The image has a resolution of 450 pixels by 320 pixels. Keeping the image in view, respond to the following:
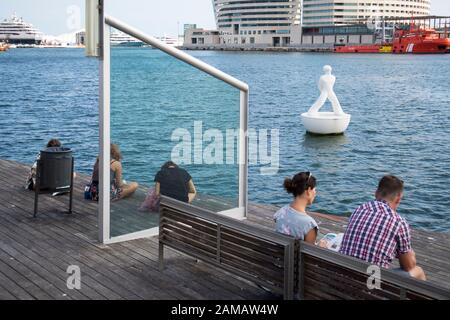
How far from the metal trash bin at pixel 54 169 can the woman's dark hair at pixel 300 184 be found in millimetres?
3816

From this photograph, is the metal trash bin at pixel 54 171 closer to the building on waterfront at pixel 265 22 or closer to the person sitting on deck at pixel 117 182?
the person sitting on deck at pixel 117 182

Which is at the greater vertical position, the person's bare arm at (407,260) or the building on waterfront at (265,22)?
the building on waterfront at (265,22)

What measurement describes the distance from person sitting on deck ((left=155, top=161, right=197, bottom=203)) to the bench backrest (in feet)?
9.47

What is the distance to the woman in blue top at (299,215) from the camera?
5.44m

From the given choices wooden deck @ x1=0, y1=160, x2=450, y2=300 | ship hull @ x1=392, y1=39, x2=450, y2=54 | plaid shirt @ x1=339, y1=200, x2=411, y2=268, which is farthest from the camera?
ship hull @ x1=392, y1=39, x2=450, y2=54

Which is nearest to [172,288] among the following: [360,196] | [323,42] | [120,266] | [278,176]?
[120,266]

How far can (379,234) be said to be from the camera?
4887mm

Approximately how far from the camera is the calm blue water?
7.44 metres

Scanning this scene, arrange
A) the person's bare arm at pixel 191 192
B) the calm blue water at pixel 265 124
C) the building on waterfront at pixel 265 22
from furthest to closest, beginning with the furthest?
the building on waterfront at pixel 265 22
the person's bare arm at pixel 191 192
the calm blue water at pixel 265 124

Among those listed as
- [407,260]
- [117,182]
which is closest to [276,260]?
[407,260]

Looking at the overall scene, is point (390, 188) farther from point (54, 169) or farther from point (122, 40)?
point (54, 169)

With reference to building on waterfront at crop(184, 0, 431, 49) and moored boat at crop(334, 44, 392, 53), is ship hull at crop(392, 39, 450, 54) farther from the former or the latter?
building on waterfront at crop(184, 0, 431, 49)
